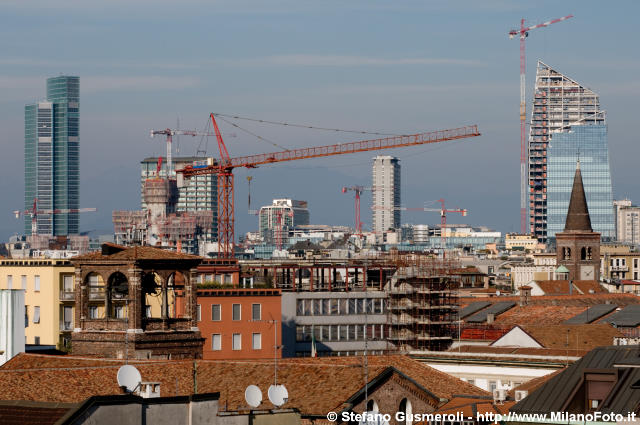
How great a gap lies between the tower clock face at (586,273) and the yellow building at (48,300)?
125 meters

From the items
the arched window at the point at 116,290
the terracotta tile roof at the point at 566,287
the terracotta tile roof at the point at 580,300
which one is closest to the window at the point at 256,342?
the terracotta tile roof at the point at 580,300

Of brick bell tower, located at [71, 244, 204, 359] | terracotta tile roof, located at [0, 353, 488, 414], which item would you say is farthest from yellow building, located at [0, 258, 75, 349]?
terracotta tile roof, located at [0, 353, 488, 414]

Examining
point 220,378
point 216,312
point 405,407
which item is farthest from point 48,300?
point 405,407

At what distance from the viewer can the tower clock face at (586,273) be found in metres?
196

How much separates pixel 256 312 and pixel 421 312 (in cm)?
1229

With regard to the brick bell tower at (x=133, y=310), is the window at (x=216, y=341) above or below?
below

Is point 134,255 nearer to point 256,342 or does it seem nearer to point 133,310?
point 133,310

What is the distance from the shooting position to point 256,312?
316 feet

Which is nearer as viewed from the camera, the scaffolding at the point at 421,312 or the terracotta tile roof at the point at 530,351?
the terracotta tile roof at the point at 530,351

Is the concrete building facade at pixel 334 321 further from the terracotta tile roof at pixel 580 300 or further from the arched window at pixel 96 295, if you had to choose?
the arched window at pixel 96 295

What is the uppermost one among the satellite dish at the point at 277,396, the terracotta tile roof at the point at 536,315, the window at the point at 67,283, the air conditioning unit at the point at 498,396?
the window at the point at 67,283

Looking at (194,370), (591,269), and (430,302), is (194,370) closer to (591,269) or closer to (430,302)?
(430,302)

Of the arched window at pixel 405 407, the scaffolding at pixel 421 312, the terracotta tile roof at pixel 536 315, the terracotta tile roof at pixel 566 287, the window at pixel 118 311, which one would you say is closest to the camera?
the arched window at pixel 405 407

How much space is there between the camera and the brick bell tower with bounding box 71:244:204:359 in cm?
5322
